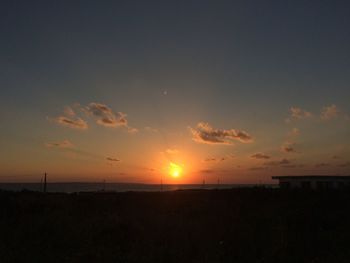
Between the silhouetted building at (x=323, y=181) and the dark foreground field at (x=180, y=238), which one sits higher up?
the silhouetted building at (x=323, y=181)

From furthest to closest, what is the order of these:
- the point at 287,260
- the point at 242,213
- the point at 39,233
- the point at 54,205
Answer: the point at 54,205
the point at 242,213
the point at 39,233
the point at 287,260

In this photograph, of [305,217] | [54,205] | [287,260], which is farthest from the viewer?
[54,205]

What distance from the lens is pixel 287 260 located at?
460 inches

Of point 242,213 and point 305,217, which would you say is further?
point 242,213

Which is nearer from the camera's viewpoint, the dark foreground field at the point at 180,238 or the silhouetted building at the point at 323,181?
the dark foreground field at the point at 180,238

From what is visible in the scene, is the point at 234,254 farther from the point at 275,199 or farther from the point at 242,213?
the point at 275,199

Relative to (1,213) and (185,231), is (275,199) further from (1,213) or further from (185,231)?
(1,213)

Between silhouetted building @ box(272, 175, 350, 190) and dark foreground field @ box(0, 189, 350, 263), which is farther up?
silhouetted building @ box(272, 175, 350, 190)

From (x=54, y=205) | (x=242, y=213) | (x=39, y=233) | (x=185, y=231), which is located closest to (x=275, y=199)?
(x=242, y=213)

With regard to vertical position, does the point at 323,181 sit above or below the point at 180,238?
above

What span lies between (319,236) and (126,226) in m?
8.98

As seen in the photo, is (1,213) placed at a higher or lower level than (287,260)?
higher

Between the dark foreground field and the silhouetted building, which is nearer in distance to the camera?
the dark foreground field

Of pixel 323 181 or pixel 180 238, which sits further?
pixel 323 181
